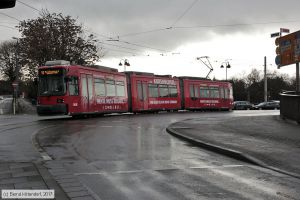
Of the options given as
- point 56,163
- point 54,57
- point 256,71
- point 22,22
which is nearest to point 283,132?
point 56,163

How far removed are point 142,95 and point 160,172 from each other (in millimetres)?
28382

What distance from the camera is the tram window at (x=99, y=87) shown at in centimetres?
3095

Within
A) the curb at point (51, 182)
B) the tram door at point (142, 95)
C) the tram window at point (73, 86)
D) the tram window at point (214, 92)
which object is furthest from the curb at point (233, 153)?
the tram window at point (214, 92)

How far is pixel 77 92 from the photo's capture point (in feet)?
93.6

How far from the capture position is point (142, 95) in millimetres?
37906

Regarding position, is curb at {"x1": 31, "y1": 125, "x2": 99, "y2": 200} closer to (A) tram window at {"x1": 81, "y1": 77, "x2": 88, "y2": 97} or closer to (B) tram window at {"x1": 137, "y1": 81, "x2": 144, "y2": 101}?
(A) tram window at {"x1": 81, "y1": 77, "x2": 88, "y2": 97}

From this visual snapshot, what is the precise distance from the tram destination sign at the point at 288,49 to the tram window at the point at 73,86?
12.0 m

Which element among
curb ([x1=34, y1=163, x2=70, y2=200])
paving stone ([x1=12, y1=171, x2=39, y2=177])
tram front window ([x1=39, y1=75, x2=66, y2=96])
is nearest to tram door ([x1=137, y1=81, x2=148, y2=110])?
tram front window ([x1=39, y1=75, x2=66, y2=96])

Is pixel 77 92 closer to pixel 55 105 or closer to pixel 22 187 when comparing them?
pixel 55 105

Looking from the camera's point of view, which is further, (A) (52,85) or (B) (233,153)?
(A) (52,85)

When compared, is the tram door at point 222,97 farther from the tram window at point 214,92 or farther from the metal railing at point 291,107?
the metal railing at point 291,107

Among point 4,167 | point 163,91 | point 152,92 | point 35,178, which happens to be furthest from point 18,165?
point 163,91

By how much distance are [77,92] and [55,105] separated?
5.66 feet

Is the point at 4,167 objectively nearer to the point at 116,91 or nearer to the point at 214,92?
the point at 116,91
